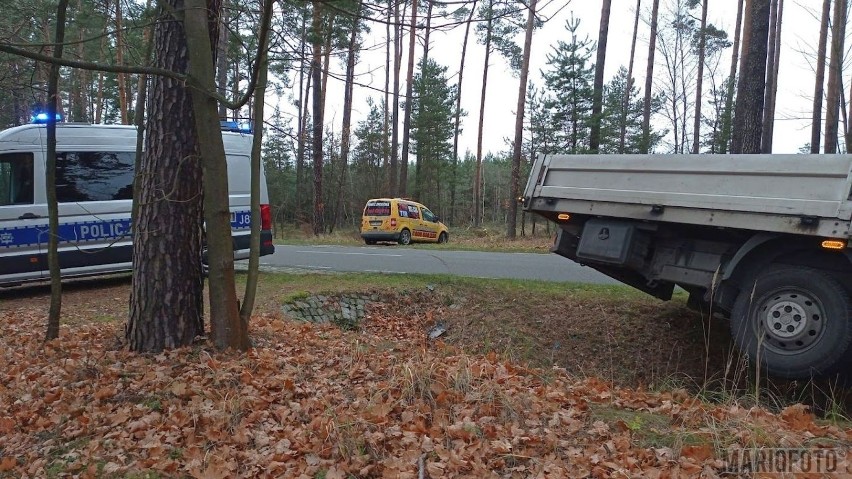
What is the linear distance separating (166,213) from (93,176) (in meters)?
4.81

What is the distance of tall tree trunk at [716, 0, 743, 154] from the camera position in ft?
74.7

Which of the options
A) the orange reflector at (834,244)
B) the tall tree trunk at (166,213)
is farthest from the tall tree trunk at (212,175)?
the orange reflector at (834,244)

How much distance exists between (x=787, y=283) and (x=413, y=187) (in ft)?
108

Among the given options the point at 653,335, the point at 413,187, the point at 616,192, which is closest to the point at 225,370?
the point at 616,192

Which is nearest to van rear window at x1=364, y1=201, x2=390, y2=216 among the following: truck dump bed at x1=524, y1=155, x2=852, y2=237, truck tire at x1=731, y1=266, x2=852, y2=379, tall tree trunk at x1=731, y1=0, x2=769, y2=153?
tall tree trunk at x1=731, y1=0, x2=769, y2=153

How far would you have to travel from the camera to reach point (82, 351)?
495cm

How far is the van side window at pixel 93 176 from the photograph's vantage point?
829 cm

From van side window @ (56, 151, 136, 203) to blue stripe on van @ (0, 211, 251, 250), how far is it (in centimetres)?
38

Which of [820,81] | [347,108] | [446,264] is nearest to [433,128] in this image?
[347,108]

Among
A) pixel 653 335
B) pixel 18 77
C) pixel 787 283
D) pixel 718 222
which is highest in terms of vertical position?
pixel 18 77

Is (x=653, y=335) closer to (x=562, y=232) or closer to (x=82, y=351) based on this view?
(x=562, y=232)

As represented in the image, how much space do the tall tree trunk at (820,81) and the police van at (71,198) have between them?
20.7m

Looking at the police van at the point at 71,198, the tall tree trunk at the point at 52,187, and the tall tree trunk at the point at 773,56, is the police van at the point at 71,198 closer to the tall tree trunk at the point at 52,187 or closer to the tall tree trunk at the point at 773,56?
the tall tree trunk at the point at 52,187

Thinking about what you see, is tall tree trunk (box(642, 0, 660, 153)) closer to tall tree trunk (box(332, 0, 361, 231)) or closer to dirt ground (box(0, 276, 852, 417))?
tall tree trunk (box(332, 0, 361, 231))
